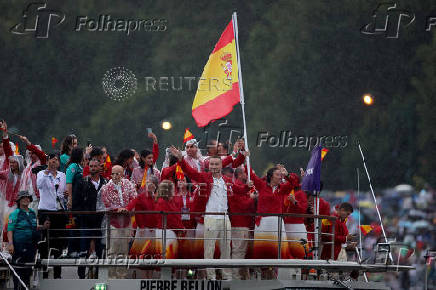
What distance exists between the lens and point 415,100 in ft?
143

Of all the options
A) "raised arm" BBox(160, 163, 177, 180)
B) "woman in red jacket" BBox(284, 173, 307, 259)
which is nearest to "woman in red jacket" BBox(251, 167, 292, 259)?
"woman in red jacket" BBox(284, 173, 307, 259)

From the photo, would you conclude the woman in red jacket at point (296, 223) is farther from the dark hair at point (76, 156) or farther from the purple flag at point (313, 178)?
the dark hair at point (76, 156)

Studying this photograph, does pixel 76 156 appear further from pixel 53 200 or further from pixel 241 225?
pixel 241 225

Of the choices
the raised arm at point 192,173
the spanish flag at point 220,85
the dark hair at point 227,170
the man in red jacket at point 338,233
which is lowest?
the man in red jacket at point 338,233

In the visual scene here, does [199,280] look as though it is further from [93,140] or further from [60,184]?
Result: [93,140]

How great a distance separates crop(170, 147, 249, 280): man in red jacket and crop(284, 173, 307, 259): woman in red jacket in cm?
82

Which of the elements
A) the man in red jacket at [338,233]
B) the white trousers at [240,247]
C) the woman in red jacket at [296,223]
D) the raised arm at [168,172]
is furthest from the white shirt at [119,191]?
the man in red jacket at [338,233]

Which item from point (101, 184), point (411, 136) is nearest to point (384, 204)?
point (411, 136)

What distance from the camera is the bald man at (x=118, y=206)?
1916cm

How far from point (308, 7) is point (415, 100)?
7.43m

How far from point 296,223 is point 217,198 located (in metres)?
1.37

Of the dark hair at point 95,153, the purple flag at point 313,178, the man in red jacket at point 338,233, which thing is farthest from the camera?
the man in red jacket at point 338,233

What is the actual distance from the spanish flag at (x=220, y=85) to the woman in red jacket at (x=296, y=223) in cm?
178

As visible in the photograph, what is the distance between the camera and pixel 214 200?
19500 millimetres
